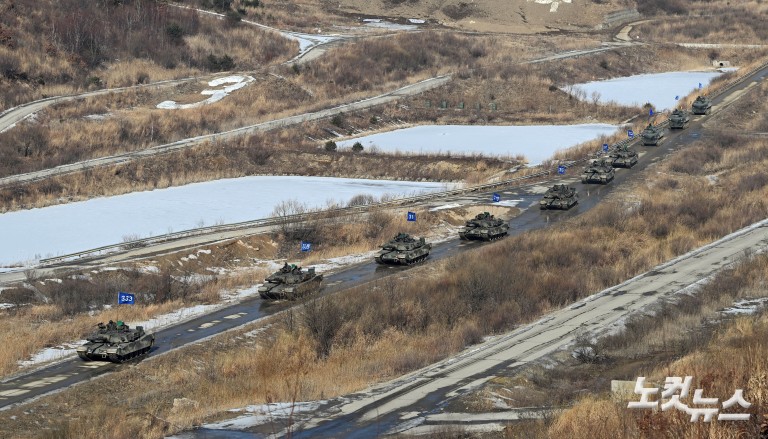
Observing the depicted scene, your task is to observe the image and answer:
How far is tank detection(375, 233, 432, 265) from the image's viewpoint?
4838cm

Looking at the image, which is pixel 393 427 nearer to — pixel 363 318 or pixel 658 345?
pixel 658 345

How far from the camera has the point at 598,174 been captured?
6769 centimetres

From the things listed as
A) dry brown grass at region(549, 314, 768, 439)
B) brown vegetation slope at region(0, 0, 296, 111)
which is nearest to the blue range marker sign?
dry brown grass at region(549, 314, 768, 439)

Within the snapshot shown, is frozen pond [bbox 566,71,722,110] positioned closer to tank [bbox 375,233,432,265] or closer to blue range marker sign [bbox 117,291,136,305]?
tank [bbox 375,233,432,265]

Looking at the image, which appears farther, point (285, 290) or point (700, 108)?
point (700, 108)

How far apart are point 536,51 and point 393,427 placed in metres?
110

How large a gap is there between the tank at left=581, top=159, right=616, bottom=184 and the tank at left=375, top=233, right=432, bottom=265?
2181cm

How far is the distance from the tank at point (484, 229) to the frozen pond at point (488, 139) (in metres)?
25.4

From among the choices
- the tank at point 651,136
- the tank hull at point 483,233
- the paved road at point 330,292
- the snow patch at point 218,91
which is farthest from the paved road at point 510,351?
the snow patch at point 218,91

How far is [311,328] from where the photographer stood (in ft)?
123

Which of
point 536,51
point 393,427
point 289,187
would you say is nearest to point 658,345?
point 393,427

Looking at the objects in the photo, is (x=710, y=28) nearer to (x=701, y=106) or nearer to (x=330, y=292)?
(x=701, y=106)

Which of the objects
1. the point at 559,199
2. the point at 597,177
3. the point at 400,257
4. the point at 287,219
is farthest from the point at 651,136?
the point at 400,257

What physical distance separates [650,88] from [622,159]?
4934 centimetres
